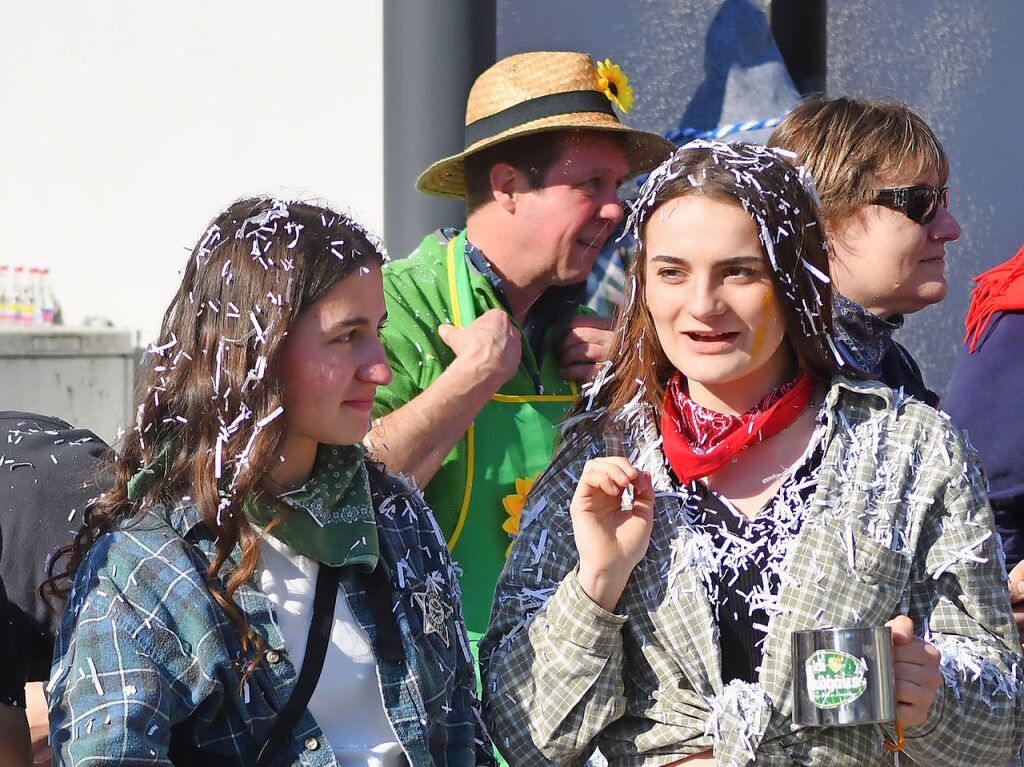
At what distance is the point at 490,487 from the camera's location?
2.94 metres

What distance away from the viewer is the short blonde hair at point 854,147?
2.83 metres

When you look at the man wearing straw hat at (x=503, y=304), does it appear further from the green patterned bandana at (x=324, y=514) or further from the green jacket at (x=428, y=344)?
the green patterned bandana at (x=324, y=514)

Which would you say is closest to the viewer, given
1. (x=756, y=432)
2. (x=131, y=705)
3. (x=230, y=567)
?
(x=131, y=705)

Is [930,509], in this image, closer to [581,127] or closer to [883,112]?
[883,112]

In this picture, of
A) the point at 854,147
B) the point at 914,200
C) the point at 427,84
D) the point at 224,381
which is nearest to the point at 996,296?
the point at 914,200

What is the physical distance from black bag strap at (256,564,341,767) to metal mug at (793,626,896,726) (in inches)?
26.1

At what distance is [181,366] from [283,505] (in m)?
0.26

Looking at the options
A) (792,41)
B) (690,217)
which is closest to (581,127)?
(690,217)

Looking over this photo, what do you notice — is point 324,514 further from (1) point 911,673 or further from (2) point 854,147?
(2) point 854,147

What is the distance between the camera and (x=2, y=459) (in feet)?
8.09

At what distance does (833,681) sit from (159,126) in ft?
12.0

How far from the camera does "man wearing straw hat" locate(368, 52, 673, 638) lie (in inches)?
113

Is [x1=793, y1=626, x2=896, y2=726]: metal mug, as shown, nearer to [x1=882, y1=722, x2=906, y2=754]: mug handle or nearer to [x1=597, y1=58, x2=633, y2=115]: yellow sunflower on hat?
[x1=882, y1=722, x2=906, y2=754]: mug handle

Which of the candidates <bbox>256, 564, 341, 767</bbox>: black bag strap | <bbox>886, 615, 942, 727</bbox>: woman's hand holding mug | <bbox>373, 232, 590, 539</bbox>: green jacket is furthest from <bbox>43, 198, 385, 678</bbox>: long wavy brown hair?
<bbox>886, 615, 942, 727</bbox>: woman's hand holding mug
